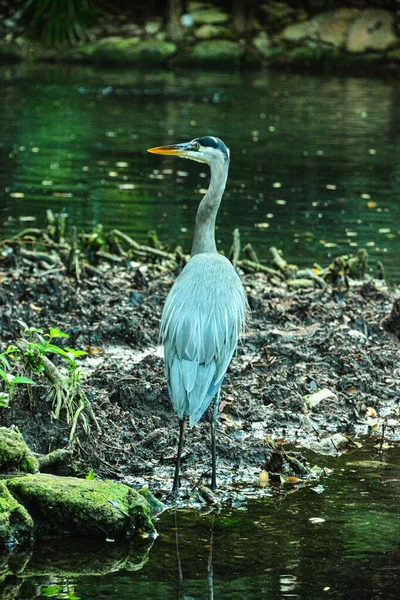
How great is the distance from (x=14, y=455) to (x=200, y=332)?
126 cm

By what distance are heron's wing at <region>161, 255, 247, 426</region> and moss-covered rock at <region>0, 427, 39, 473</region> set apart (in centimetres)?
86

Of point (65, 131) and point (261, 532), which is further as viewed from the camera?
point (65, 131)

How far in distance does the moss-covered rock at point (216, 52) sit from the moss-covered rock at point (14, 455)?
30233 millimetres

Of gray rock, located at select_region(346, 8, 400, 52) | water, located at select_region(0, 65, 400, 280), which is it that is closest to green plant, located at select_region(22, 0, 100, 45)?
water, located at select_region(0, 65, 400, 280)

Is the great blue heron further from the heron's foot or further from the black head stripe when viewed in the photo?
the black head stripe

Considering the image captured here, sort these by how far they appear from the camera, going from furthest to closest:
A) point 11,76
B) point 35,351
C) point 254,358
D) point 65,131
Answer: point 11,76 → point 65,131 → point 254,358 → point 35,351

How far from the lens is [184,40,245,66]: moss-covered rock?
3491 centimetres

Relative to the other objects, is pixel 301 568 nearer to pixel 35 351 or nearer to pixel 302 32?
pixel 35 351

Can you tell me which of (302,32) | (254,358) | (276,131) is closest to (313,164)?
(276,131)

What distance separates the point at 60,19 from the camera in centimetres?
3516

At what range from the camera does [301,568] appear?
16.9 ft

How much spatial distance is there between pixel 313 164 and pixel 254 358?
11.8 m

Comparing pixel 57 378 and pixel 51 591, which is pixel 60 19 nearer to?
pixel 57 378

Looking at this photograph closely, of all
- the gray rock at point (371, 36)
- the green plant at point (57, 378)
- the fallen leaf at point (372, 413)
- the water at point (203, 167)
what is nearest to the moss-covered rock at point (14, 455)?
the green plant at point (57, 378)
